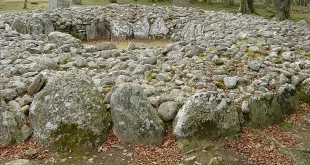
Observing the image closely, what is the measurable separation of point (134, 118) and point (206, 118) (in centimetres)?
146

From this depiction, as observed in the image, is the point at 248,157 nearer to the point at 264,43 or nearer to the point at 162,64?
the point at 162,64

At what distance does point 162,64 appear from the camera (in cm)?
975

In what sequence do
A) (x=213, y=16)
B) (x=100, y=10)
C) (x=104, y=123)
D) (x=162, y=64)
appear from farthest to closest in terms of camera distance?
(x=100, y=10) → (x=213, y=16) → (x=162, y=64) → (x=104, y=123)

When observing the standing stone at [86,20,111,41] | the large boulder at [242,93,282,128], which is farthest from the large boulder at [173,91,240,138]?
the standing stone at [86,20,111,41]

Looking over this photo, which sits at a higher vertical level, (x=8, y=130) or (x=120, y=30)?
(x=120, y=30)

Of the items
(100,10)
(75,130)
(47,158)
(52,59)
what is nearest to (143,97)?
(75,130)

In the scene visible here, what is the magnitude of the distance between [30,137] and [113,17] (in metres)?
12.4

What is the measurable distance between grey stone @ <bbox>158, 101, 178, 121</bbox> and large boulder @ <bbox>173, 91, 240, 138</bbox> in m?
0.13

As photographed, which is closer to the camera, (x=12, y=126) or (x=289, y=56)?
(x=12, y=126)

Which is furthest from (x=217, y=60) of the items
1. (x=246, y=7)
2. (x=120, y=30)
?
(x=246, y=7)

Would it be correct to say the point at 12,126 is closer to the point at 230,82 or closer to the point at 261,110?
the point at 230,82

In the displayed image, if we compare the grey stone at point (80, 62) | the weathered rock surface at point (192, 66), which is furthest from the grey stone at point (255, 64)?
the grey stone at point (80, 62)

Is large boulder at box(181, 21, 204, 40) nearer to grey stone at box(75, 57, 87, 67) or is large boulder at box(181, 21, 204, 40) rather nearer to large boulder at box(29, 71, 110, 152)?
grey stone at box(75, 57, 87, 67)

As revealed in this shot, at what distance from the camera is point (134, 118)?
6980mm
